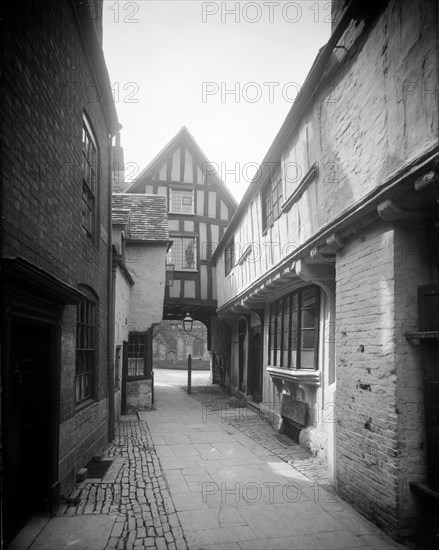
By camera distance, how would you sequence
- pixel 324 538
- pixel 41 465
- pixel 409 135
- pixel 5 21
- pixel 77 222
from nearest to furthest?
1. pixel 5 21
2. pixel 409 135
3. pixel 324 538
4. pixel 41 465
5. pixel 77 222

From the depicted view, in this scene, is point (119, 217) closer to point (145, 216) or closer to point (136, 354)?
point (145, 216)

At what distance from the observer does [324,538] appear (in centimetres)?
429

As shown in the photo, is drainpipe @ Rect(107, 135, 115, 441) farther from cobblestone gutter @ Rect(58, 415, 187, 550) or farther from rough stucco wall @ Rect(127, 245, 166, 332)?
rough stucco wall @ Rect(127, 245, 166, 332)

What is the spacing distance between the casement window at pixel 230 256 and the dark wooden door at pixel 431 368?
9860 millimetres

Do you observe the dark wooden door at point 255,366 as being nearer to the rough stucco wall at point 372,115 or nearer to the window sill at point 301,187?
the window sill at point 301,187

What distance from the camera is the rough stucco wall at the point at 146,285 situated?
13172 mm

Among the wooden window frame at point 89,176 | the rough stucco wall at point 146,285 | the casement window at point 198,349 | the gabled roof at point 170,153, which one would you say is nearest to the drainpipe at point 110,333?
the wooden window frame at point 89,176

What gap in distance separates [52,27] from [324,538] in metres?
6.29

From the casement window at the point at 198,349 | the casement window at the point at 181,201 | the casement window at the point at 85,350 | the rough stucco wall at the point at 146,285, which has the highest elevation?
the casement window at the point at 181,201

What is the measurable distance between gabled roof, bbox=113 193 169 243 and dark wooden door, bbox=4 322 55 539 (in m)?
8.29

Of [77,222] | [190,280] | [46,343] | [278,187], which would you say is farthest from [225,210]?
[46,343]

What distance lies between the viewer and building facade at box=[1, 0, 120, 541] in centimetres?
365

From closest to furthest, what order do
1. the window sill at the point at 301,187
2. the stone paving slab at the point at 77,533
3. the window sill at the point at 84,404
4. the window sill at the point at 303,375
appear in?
the stone paving slab at the point at 77,533, the window sill at the point at 84,404, the window sill at the point at 301,187, the window sill at the point at 303,375

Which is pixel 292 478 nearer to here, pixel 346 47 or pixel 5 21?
pixel 346 47
